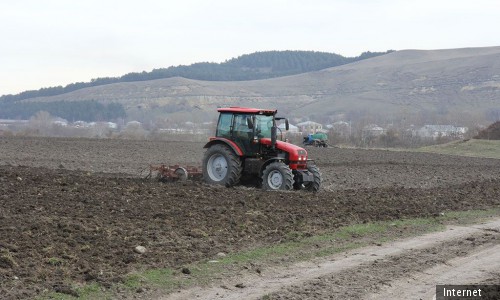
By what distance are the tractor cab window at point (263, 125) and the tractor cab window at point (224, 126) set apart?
2.95 ft

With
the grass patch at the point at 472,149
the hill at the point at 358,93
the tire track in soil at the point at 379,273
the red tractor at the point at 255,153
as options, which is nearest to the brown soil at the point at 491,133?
the grass patch at the point at 472,149

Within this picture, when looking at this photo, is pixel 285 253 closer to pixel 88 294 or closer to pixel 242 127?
pixel 88 294

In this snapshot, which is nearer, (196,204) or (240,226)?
(240,226)

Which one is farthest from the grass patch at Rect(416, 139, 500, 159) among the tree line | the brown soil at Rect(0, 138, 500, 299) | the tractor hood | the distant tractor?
the tree line

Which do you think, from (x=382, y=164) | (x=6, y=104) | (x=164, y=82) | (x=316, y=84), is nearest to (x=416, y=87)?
(x=316, y=84)

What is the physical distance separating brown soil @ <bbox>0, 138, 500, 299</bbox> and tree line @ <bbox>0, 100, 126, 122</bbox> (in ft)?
452

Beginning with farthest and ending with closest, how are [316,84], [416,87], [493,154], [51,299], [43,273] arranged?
[316,84], [416,87], [493,154], [43,273], [51,299]

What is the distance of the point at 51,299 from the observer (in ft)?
29.7

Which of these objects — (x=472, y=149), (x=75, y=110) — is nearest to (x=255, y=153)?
(x=472, y=149)

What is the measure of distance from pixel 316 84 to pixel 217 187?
17255cm

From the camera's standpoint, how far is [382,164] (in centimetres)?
3738

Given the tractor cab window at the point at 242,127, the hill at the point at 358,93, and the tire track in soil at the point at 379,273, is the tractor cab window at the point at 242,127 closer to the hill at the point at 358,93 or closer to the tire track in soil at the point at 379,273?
the tire track in soil at the point at 379,273

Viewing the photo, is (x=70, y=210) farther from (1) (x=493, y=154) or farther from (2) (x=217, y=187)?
(1) (x=493, y=154)

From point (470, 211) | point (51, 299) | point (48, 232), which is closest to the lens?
point (51, 299)
